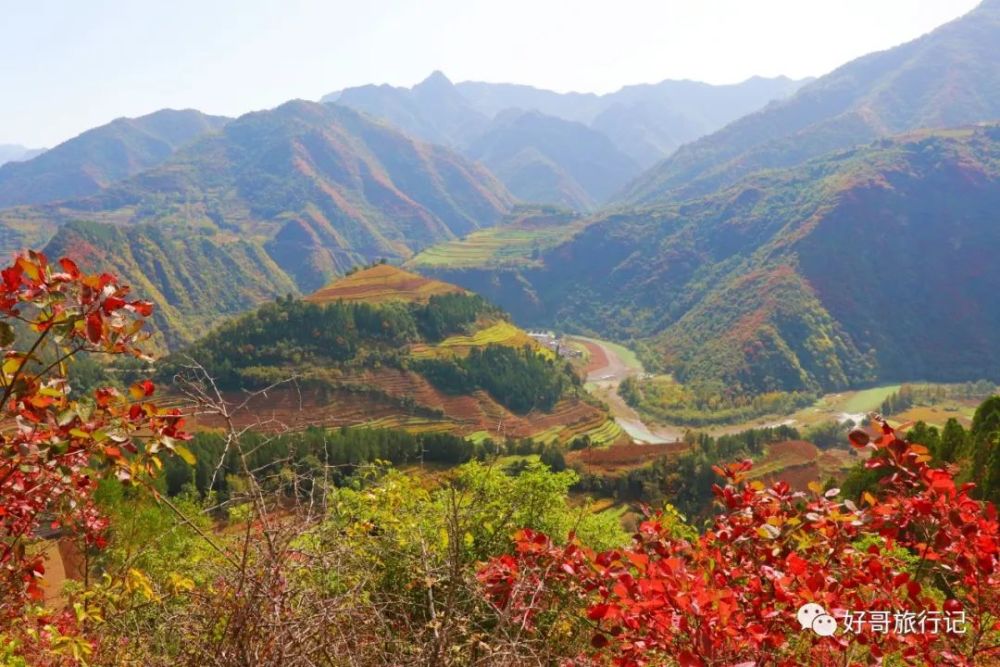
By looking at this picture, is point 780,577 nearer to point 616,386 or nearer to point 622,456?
point 622,456

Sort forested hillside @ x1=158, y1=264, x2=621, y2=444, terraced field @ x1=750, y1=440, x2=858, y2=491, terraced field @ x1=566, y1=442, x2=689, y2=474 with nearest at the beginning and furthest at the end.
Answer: terraced field @ x1=750, y1=440, x2=858, y2=491 < terraced field @ x1=566, y1=442, x2=689, y2=474 < forested hillside @ x1=158, y1=264, x2=621, y2=444

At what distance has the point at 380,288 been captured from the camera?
101750 mm

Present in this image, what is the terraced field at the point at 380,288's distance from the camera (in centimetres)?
9594

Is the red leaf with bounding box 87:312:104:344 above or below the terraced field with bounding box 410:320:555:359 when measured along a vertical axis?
above

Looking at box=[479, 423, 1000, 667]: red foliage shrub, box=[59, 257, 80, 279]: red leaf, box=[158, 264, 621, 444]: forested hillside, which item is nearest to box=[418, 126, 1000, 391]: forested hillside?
box=[158, 264, 621, 444]: forested hillside

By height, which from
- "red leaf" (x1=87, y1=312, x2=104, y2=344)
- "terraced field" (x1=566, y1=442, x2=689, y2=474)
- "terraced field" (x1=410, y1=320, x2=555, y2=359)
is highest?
"red leaf" (x1=87, y1=312, x2=104, y2=344)

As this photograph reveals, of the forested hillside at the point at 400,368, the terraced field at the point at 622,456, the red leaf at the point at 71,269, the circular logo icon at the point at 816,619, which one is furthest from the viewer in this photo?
the forested hillside at the point at 400,368

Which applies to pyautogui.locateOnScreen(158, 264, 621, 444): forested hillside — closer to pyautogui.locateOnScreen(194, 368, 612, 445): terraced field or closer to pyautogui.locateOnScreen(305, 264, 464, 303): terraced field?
pyautogui.locateOnScreen(194, 368, 612, 445): terraced field

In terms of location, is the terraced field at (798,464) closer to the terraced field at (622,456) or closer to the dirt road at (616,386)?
the terraced field at (622,456)

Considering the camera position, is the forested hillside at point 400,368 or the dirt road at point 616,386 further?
the dirt road at point 616,386

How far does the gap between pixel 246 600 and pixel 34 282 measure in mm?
2145

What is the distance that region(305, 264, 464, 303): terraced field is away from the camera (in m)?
95.9

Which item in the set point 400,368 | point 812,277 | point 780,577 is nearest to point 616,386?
point 400,368

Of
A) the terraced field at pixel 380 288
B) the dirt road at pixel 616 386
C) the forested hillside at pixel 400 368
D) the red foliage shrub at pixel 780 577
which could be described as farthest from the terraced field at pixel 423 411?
the red foliage shrub at pixel 780 577
